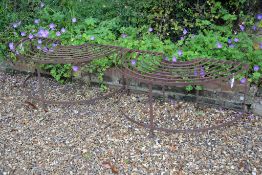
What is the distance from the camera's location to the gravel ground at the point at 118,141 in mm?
2789

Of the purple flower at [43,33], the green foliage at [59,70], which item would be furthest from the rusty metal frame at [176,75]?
the purple flower at [43,33]

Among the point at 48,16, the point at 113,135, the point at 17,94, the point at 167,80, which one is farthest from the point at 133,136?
the point at 48,16

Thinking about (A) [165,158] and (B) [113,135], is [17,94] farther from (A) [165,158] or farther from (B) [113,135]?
(A) [165,158]

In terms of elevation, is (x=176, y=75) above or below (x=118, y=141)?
above

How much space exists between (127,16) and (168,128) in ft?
4.74

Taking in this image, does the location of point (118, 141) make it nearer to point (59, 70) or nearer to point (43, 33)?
point (59, 70)

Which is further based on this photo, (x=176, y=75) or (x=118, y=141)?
(x=118, y=141)

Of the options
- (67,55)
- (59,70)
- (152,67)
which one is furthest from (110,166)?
(59,70)

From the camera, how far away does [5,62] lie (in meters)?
4.14

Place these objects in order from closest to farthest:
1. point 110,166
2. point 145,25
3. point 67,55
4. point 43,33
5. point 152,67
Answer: point 110,166
point 152,67
point 67,55
point 43,33
point 145,25

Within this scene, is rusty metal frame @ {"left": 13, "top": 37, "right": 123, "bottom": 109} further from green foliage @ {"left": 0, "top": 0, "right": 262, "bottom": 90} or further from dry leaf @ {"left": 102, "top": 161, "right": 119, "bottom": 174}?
dry leaf @ {"left": 102, "top": 161, "right": 119, "bottom": 174}

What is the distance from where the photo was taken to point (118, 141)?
3.06 metres

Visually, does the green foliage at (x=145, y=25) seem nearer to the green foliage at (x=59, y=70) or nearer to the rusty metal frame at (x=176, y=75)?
the green foliage at (x=59, y=70)

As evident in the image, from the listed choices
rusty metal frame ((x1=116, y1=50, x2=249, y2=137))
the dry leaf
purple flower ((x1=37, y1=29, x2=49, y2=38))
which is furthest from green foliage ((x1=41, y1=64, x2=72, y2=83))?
the dry leaf
